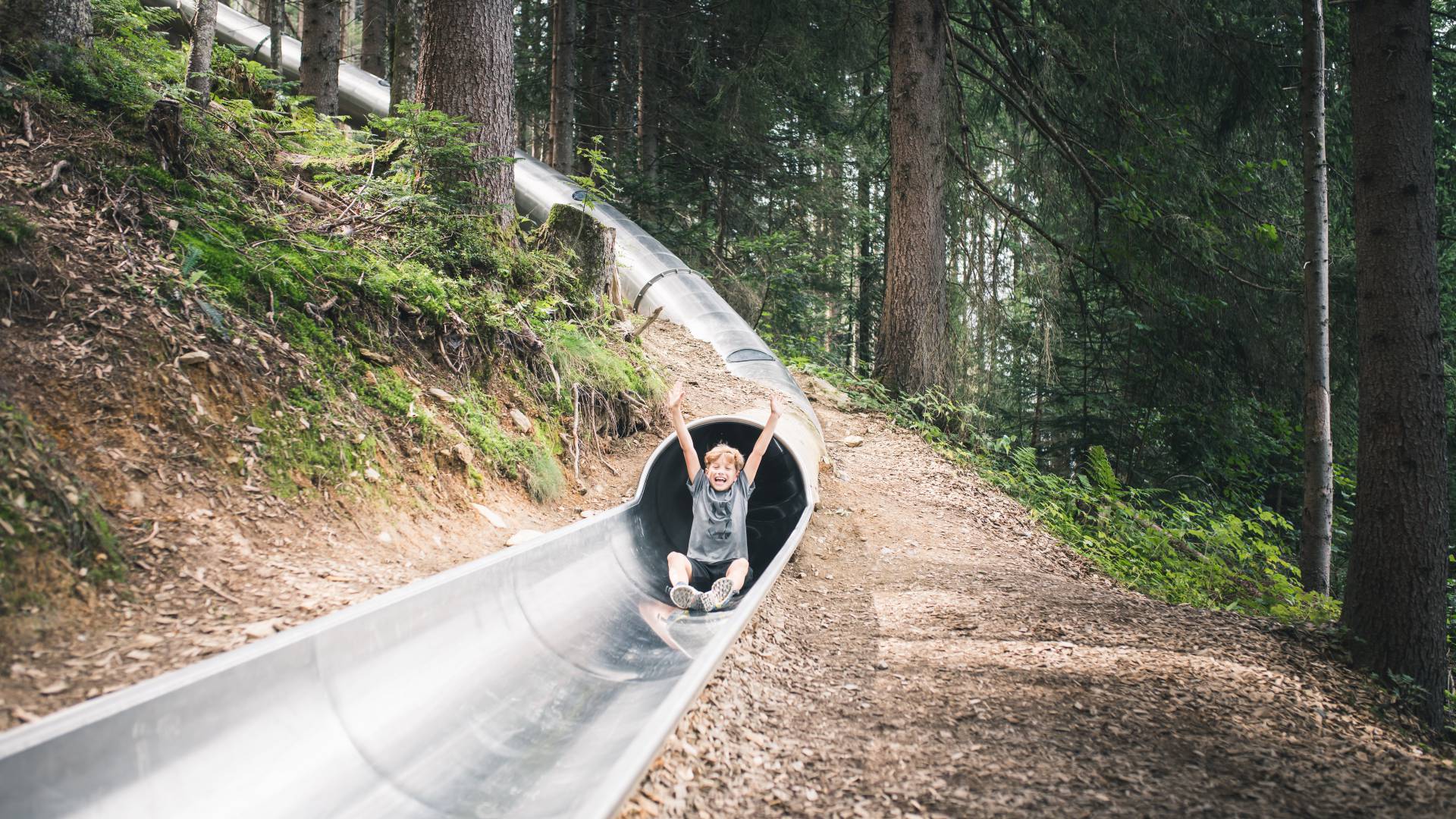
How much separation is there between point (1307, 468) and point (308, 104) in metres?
10.7

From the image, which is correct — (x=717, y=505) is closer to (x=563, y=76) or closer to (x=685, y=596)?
(x=685, y=596)

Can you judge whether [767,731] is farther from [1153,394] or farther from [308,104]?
[308,104]

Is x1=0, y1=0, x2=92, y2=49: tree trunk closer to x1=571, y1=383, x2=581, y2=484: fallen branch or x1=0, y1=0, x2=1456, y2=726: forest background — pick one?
x1=0, y1=0, x2=1456, y2=726: forest background

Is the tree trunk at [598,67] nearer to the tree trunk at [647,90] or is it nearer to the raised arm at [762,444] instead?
the tree trunk at [647,90]

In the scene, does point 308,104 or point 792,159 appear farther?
point 792,159

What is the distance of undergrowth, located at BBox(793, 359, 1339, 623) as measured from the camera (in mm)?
6672

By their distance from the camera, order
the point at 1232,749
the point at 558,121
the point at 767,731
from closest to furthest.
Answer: the point at 1232,749 → the point at 767,731 → the point at 558,121

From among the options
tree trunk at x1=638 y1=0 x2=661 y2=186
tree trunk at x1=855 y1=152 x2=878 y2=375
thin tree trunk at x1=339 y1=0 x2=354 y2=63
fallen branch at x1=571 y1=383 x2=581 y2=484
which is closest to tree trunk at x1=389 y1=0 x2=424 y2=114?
thin tree trunk at x1=339 y1=0 x2=354 y2=63

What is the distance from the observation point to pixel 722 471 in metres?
5.14

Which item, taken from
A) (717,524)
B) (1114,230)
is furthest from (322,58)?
(1114,230)

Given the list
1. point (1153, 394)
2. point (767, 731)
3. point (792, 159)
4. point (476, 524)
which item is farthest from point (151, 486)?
point (792, 159)

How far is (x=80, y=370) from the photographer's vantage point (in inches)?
124

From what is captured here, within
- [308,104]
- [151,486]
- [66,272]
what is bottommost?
[151,486]

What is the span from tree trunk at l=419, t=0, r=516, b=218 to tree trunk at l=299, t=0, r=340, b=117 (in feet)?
11.1
